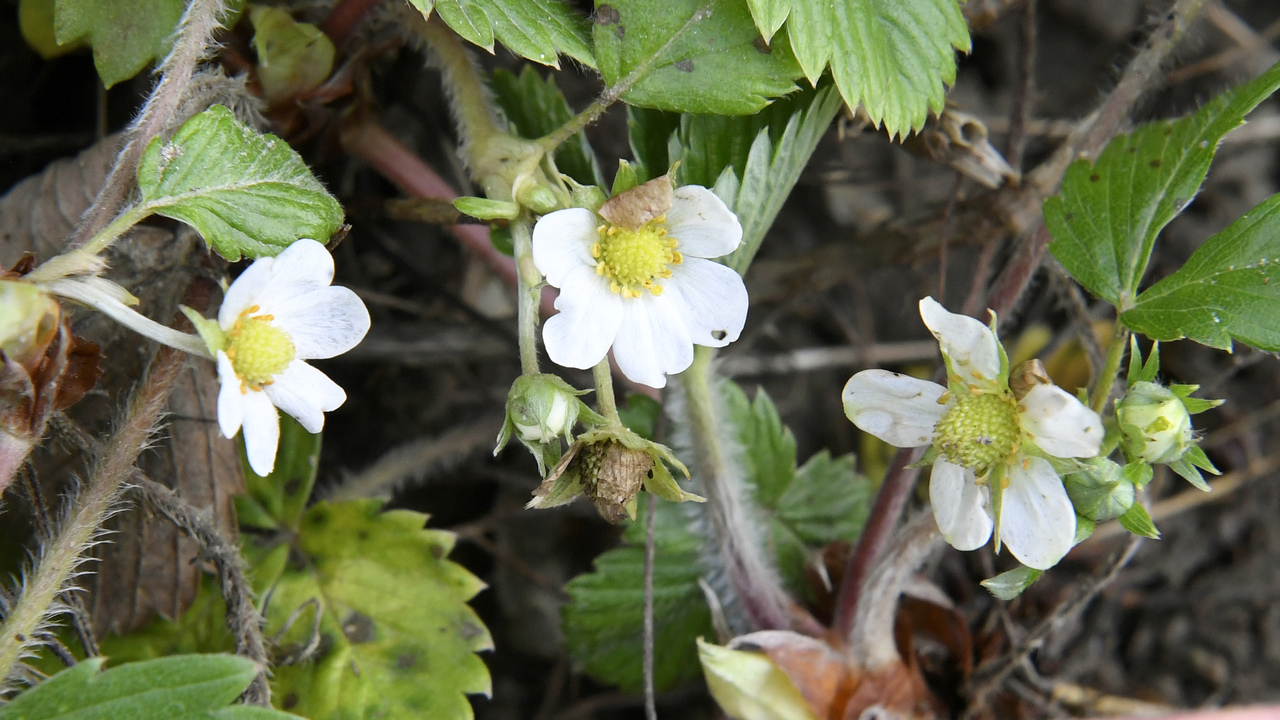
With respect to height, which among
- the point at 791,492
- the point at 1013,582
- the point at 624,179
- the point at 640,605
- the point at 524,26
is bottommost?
the point at 640,605

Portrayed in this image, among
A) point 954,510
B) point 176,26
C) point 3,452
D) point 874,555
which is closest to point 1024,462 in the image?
point 954,510

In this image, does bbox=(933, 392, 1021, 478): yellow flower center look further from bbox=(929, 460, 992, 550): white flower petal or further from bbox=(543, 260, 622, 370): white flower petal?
bbox=(543, 260, 622, 370): white flower petal

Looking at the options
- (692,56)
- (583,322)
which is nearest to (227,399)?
(583,322)

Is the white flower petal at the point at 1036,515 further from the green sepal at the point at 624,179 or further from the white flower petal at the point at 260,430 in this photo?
the white flower petal at the point at 260,430

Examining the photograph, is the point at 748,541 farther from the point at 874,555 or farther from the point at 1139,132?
the point at 1139,132

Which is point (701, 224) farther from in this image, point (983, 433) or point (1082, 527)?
point (1082, 527)

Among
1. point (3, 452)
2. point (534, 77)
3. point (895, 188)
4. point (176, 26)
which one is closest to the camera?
point (3, 452)
